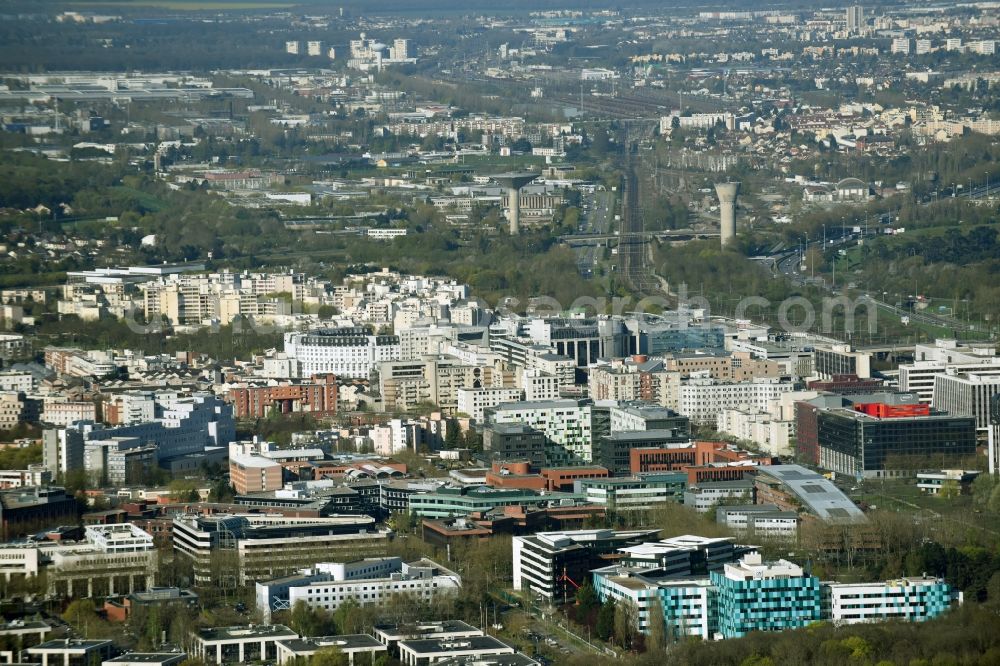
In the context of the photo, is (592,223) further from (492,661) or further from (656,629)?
(492,661)

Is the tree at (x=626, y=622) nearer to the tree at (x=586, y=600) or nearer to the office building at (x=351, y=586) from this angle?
the tree at (x=586, y=600)

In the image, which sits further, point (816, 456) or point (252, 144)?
point (252, 144)

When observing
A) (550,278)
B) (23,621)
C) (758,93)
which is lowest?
(23,621)

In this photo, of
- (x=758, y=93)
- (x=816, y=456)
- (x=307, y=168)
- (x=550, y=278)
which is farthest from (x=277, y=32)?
(x=816, y=456)

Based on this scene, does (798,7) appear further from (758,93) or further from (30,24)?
(30,24)

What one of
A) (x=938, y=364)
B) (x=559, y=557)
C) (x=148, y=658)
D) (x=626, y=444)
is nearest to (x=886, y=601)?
(x=559, y=557)

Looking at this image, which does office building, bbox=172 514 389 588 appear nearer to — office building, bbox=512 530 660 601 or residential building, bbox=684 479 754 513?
office building, bbox=512 530 660 601

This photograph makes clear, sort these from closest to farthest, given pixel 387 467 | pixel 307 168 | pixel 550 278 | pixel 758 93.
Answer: pixel 387 467 < pixel 550 278 < pixel 307 168 < pixel 758 93
